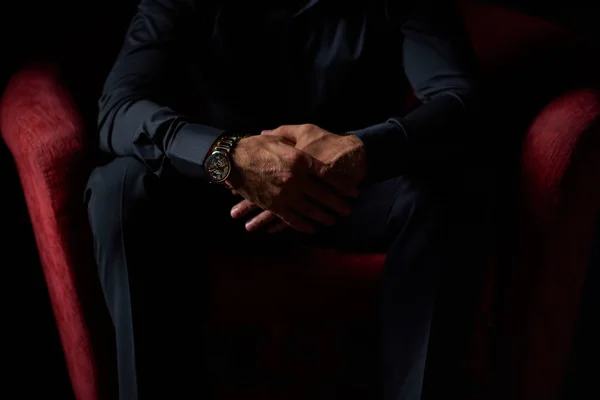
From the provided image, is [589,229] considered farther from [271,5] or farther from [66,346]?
[66,346]

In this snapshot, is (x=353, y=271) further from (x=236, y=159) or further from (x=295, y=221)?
(x=236, y=159)

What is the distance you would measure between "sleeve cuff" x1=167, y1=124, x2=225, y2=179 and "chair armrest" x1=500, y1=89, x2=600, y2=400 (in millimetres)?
496

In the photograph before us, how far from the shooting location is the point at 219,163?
106cm

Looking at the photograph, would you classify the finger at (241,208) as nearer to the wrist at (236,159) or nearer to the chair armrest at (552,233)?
the wrist at (236,159)

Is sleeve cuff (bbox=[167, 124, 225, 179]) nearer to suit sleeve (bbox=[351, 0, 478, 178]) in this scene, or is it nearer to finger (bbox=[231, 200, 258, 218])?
finger (bbox=[231, 200, 258, 218])

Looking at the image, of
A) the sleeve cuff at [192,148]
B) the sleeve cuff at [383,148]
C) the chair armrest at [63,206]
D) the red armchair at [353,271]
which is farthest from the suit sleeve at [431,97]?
the chair armrest at [63,206]

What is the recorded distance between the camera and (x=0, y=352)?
63.8 inches

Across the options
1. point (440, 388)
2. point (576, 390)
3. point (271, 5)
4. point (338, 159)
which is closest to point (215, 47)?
point (271, 5)

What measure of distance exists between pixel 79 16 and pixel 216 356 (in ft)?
2.69

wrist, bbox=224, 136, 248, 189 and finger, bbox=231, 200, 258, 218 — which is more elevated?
wrist, bbox=224, 136, 248, 189

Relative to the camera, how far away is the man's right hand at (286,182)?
1.04 m

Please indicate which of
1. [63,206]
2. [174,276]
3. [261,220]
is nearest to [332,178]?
[261,220]

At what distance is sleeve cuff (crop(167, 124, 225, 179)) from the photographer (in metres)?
1.07

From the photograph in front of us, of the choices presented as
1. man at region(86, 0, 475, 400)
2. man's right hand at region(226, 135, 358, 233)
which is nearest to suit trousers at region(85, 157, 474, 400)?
man at region(86, 0, 475, 400)
